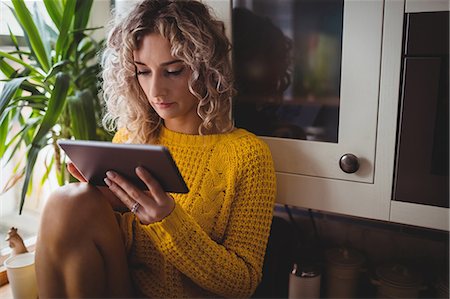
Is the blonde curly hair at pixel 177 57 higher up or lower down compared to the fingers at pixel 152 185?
higher up

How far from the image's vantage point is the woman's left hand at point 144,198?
0.92 metres

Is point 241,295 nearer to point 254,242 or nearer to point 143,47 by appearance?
point 254,242

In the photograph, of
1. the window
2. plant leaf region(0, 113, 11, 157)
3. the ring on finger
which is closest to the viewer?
the ring on finger

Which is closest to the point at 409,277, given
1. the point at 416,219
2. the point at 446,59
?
the point at 416,219

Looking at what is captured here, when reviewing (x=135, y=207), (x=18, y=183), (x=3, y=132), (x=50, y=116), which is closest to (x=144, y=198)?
(x=135, y=207)

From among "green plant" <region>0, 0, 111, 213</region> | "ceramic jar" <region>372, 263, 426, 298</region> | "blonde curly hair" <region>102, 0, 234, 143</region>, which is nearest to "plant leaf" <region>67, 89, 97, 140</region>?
"green plant" <region>0, 0, 111, 213</region>

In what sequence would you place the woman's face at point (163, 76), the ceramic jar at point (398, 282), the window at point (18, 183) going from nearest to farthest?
the woman's face at point (163, 76), the ceramic jar at point (398, 282), the window at point (18, 183)

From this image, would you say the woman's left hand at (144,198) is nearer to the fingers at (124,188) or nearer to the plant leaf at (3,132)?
the fingers at (124,188)

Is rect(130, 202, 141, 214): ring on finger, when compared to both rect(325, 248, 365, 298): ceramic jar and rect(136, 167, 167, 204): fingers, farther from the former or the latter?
rect(325, 248, 365, 298): ceramic jar

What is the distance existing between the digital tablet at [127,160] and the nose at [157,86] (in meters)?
0.23

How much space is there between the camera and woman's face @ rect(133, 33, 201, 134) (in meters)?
1.06

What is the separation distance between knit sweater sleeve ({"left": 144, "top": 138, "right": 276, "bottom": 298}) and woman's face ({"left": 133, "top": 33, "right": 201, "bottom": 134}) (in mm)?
181

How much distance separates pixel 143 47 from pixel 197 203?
40 cm

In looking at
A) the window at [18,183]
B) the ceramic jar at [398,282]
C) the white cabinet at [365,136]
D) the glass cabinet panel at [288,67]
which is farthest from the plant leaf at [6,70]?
the ceramic jar at [398,282]
